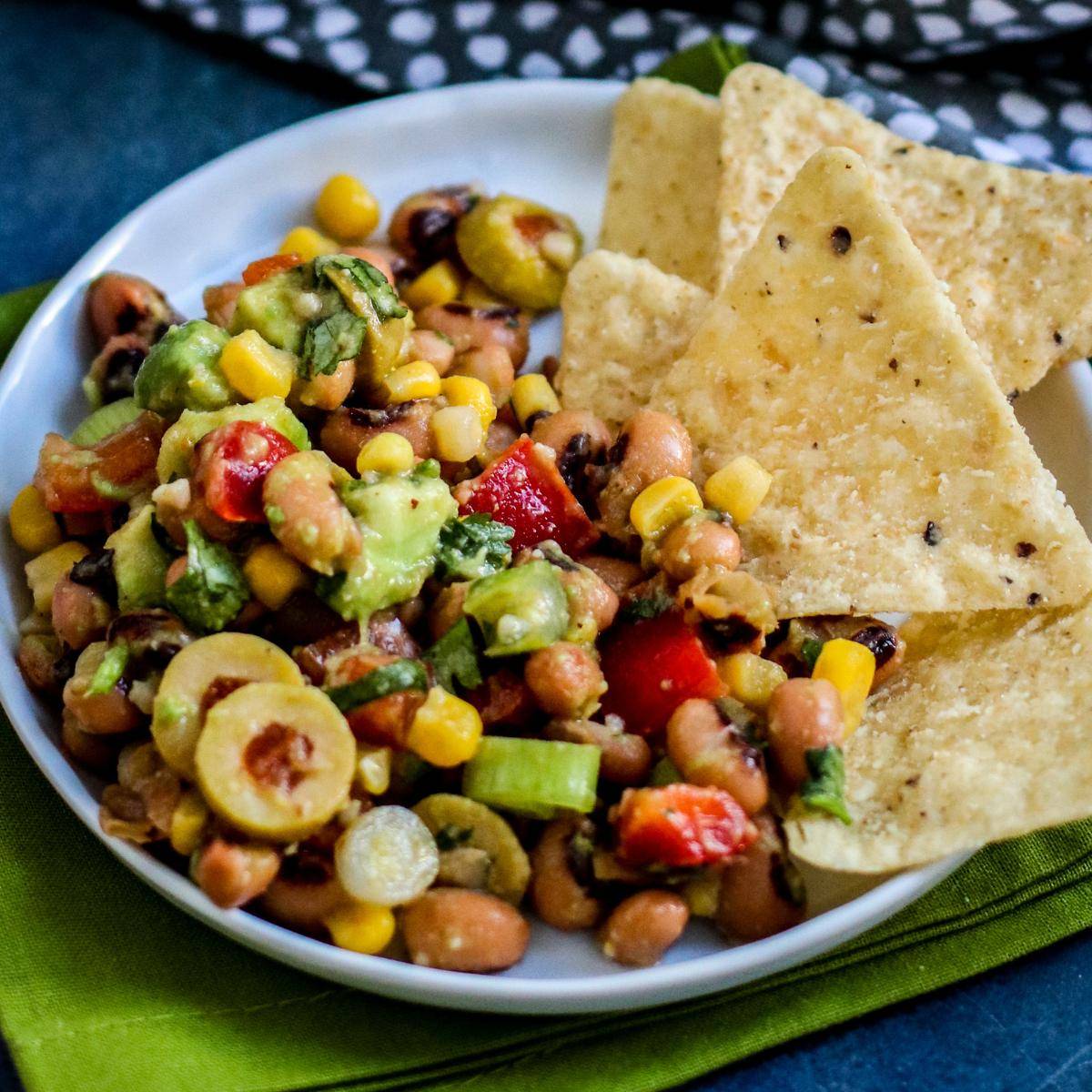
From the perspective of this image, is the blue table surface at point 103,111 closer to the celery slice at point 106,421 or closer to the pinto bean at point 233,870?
the celery slice at point 106,421

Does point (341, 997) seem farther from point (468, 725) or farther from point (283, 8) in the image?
point (283, 8)

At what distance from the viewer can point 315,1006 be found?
2238 mm

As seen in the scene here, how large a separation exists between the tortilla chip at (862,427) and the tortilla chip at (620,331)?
156 millimetres

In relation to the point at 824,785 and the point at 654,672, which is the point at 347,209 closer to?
the point at 654,672

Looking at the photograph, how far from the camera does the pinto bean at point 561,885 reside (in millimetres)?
2123

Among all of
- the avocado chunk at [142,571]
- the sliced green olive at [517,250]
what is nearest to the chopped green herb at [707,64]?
the sliced green olive at [517,250]

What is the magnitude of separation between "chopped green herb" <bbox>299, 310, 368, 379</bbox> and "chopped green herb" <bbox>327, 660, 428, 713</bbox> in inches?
24.1

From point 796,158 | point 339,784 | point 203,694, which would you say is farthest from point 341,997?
point 796,158

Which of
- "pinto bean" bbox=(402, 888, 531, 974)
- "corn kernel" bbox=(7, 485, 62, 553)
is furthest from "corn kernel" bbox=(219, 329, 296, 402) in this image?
"pinto bean" bbox=(402, 888, 531, 974)

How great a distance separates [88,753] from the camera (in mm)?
2311

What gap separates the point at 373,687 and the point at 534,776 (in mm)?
291

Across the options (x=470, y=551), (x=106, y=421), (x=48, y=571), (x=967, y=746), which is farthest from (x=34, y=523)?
(x=967, y=746)

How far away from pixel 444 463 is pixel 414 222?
83cm

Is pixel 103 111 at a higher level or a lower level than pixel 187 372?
lower
